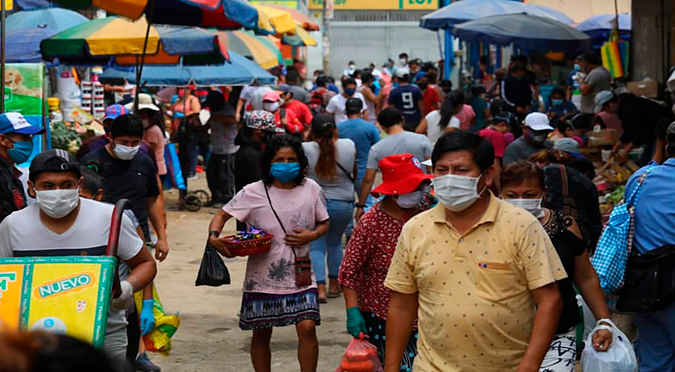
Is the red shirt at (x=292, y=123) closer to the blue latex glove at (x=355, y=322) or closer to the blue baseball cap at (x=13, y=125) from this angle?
the blue baseball cap at (x=13, y=125)

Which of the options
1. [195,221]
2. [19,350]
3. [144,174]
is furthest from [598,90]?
[19,350]

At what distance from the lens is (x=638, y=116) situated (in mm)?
10672

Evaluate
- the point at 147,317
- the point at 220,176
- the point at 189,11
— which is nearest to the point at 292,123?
the point at 220,176

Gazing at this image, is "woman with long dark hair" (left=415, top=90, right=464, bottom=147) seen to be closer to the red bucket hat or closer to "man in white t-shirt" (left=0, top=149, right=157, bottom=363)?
the red bucket hat

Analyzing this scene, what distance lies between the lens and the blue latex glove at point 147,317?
646 centimetres

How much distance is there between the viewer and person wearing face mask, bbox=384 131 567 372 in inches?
164

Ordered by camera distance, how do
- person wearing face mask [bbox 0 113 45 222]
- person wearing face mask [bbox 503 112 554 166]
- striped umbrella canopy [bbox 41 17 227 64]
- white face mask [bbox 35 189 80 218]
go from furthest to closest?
striped umbrella canopy [bbox 41 17 227 64] < person wearing face mask [bbox 503 112 554 166] < person wearing face mask [bbox 0 113 45 222] < white face mask [bbox 35 189 80 218]

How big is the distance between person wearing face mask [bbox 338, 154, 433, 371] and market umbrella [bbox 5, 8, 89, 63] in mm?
9119

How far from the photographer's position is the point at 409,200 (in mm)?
5707

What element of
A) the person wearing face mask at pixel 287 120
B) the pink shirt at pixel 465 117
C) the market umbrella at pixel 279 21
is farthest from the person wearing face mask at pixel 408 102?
the market umbrella at pixel 279 21

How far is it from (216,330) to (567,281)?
4.85 metres

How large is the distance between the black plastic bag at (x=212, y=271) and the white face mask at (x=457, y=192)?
291 centimetres

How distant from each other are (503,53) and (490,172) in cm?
3064

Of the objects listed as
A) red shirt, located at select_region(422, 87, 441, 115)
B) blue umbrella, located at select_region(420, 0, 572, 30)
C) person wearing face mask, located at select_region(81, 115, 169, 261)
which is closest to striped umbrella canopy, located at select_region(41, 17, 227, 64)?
person wearing face mask, located at select_region(81, 115, 169, 261)
